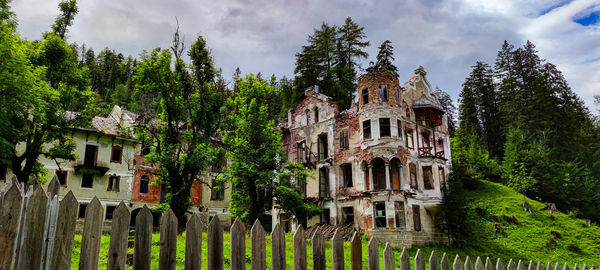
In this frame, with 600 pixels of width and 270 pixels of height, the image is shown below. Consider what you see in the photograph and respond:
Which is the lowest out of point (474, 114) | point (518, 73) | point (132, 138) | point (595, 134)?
point (132, 138)

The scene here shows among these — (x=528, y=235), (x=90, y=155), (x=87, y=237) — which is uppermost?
(x=90, y=155)

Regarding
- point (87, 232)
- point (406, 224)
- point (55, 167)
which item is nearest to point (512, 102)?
point (406, 224)

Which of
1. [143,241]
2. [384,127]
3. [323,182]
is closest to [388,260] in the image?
[143,241]

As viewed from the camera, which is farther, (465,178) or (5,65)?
(465,178)

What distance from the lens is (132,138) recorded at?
33.2 meters

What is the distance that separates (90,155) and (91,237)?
32.7 metres

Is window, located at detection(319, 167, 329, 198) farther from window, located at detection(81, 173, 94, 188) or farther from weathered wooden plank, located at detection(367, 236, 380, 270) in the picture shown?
weathered wooden plank, located at detection(367, 236, 380, 270)

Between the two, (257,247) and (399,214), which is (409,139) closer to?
(399,214)

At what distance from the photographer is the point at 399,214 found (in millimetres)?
27516

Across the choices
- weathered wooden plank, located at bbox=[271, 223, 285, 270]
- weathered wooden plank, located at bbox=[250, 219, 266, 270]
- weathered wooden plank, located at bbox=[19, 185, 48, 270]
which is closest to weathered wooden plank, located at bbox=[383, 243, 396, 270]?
weathered wooden plank, located at bbox=[271, 223, 285, 270]

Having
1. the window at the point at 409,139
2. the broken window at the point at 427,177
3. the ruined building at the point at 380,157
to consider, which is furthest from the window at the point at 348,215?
the window at the point at 409,139

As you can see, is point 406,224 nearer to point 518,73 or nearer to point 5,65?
point 5,65

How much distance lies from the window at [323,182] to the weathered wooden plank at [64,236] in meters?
29.5

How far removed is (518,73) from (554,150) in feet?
55.5
